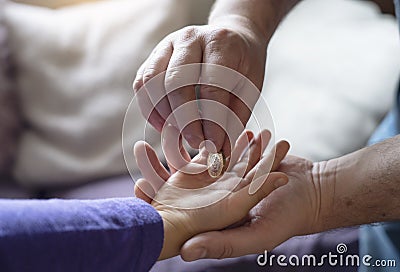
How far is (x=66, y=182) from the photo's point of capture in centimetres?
128

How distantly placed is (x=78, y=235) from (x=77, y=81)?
750 millimetres

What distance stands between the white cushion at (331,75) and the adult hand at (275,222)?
28 centimetres

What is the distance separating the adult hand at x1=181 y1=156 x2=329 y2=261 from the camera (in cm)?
72

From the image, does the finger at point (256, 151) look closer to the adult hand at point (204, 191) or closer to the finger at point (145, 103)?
the adult hand at point (204, 191)

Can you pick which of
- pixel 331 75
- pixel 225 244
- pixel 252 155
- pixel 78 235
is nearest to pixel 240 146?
pixel 252 155

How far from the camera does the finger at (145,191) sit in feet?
2.55

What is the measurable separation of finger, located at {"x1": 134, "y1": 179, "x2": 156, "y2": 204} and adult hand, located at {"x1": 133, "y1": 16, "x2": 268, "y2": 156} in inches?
3.0

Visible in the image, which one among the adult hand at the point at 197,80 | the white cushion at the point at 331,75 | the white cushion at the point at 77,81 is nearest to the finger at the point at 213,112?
the adult hand at the point at 197,80

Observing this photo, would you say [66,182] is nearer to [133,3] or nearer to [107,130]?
[107,130]

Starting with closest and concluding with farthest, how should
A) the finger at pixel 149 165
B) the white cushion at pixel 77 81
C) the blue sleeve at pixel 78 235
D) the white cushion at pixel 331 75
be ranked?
the blue sleeve at pixel 78 235 < the finger at pixel 149 165 < the white cushion at pixel 331 75 < the white cushion at pixel 77 81

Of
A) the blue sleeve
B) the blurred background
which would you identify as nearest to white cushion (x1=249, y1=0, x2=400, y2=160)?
the blurred background

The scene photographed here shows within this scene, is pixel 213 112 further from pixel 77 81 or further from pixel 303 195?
pixel 77 81

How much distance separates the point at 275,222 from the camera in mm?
763

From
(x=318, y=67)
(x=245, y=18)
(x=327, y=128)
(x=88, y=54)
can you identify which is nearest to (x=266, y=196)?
(x=245, y=18)
